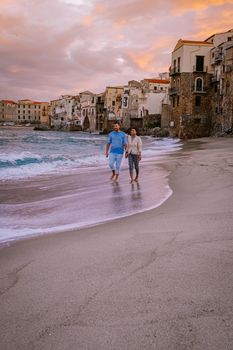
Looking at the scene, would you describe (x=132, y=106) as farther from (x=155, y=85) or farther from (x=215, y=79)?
(x=215, y=79)

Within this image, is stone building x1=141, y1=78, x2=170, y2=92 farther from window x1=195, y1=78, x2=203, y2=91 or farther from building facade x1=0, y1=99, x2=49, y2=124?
building facade x1=0, y1=99, x2=49, y2=124

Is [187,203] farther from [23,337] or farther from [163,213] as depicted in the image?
[23,337]

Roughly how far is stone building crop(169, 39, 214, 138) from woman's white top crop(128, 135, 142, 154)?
3433cm

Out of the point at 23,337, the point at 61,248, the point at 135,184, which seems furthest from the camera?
the point at 135,184

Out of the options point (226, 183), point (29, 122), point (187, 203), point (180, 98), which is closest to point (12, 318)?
point (187, 203)

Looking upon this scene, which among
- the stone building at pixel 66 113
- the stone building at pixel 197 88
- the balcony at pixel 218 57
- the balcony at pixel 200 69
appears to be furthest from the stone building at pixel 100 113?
the balcony at pixel 218 57

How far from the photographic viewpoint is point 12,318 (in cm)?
277

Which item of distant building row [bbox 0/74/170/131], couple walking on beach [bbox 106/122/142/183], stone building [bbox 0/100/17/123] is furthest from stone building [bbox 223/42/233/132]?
stone building [bbox 0/100/17/123]

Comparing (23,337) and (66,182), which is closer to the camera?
(23,337)

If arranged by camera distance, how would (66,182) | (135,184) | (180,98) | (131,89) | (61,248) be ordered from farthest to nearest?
(131,89) → (180,98) → (66,182) → (135,184) → (61,248)

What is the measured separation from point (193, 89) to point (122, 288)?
43783 millimetres

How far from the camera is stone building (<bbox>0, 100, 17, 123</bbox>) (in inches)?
7151

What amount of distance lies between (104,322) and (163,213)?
363 centimetres

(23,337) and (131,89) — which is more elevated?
(131,89)
